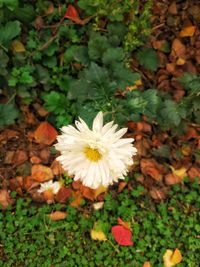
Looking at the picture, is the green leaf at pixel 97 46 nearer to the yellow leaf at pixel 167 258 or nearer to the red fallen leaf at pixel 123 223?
the red fallen leaf at pixel 123 223

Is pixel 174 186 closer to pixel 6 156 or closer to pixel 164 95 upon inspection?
pixel 164 95

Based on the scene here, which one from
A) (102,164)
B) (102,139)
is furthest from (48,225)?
(102,139)

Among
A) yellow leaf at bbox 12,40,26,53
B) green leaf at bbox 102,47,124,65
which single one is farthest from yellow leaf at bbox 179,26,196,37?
yellow leaf at bbox 12,40,26,53

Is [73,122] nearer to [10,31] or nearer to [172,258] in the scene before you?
[10,31]

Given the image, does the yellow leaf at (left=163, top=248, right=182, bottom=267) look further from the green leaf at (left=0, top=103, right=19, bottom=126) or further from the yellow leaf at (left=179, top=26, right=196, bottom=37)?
the yellow leaf at (left=179, top=26, right=196, bottom=37)

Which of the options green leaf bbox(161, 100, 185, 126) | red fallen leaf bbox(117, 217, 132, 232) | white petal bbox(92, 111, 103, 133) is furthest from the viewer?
red fallen leaf bbox(117, 217, 132, 232)

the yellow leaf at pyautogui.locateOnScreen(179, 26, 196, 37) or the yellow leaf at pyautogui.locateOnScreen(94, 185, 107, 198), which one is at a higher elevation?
the yellow leaf at pyautogui.locateOnScreen(179, 26, 196, 37)

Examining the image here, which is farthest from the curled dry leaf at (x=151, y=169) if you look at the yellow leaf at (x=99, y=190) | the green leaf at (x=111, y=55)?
the green leaf at (x=111, y=55)
